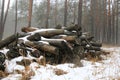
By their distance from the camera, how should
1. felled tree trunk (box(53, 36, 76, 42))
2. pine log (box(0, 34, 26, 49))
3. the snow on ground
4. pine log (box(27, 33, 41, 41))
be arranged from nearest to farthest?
the snow on ground → pine log (box(27, 33, 41, 41)) → pine log (box(0, 34, 26, 49)) → felled tree trunk (box(53, 36, 76, 42))

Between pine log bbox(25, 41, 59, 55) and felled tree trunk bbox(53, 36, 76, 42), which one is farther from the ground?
felled tree trunk bbox(53, 36, 76, 42)

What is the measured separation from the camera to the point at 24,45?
7965mm

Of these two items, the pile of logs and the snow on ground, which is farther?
the pile of logs

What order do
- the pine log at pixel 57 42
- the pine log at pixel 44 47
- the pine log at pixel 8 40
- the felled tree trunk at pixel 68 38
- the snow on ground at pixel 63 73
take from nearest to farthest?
the snow on ground at pixel 63 73, the pine log at pixel 44 47, the pine log at pixel 57 42, the pine log at pixel 8 40, the felled tree trunk at pixel 68 38

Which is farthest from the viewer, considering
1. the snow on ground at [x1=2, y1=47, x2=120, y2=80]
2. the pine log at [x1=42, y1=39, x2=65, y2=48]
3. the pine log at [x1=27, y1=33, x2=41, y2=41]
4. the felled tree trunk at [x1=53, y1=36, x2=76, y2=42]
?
the felled tree trunk at [x1=53, y1=36, x2=76, y2=42]

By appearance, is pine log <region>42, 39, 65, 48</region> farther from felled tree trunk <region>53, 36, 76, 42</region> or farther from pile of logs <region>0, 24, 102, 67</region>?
felled tree trunk <region>53, 36, 76, 42</region>

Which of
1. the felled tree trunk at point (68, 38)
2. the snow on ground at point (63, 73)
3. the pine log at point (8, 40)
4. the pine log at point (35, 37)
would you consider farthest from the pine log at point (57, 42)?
the pine log at point (8, 40)

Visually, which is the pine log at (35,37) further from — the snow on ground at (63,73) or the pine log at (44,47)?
the snow on ground at (63,73)

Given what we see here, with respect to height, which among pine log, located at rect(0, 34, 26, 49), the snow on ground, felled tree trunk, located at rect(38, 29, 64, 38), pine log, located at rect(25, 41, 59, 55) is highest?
felled tree trunk, located at rect(38, 29, 64, 38)

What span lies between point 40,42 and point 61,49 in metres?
0.79

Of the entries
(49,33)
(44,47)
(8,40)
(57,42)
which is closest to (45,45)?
(44,47)

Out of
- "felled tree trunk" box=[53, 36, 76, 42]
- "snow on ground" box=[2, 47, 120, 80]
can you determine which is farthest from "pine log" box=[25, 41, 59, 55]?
"felled tree trunk" box=[53, 36, 76, 42]

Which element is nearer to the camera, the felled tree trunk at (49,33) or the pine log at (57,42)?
the pine log at (57,42)

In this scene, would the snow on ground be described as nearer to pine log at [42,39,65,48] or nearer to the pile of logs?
the pile of logs
